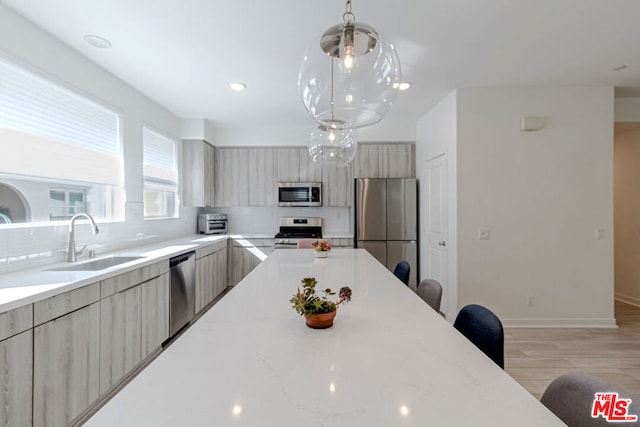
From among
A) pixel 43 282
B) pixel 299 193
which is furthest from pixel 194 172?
pixel 43 282

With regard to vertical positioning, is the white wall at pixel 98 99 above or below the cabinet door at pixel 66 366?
above

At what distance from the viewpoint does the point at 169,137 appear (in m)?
4.37

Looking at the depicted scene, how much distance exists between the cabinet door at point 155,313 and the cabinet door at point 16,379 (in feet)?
3.42

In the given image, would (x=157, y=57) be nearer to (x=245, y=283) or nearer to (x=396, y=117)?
(x=245, y=283)

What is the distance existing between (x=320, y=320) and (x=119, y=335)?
6.21ft

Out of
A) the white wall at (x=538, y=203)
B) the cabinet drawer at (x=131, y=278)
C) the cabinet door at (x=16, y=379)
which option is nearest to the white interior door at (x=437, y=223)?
the white wall at (x=538, y=203)

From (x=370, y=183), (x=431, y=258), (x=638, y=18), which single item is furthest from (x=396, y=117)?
(x=638, y=18)

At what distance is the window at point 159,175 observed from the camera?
3.91 meters

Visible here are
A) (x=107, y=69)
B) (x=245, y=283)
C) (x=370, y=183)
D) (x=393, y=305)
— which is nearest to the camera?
(x=393, y=305)

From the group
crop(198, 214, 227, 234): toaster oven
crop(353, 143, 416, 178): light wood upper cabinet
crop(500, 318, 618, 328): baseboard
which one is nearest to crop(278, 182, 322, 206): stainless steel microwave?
crop(353, 143, 416, 178): light wood upper cabinet

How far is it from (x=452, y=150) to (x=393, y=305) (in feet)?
9.04

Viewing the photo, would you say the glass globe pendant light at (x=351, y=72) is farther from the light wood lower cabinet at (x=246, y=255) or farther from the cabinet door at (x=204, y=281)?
the light wood lower cabinet at (x=246, y=255)

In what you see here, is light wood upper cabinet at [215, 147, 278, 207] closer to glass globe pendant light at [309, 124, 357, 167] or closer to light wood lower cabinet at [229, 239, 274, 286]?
light wood lower cabinet at [229, 239, 274, 286]

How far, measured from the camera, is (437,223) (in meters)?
4.20
